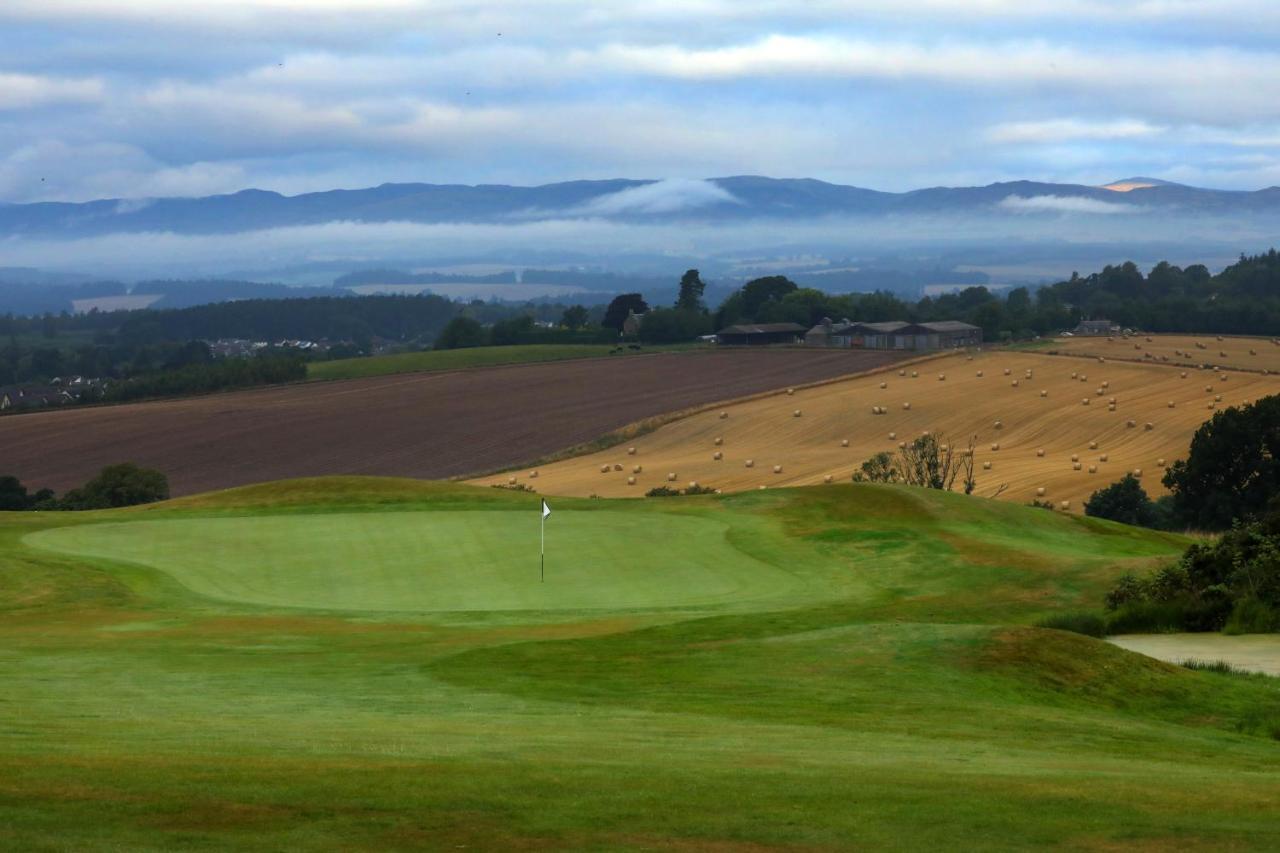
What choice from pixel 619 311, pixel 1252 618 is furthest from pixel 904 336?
pixel 1252 618

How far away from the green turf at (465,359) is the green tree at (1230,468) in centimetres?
6611

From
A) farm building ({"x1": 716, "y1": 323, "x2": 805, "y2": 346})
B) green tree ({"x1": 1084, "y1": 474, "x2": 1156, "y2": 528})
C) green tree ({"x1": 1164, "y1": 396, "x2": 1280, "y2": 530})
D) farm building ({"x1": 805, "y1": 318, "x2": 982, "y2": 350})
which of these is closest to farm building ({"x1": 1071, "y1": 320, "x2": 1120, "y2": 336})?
farm building ({"x1": 805, "y1": 318, "x2": 982, "y2": 350})

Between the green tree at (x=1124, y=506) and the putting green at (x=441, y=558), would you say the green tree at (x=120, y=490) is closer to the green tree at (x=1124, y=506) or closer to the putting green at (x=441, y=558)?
the putting green at (x=441, y=558)

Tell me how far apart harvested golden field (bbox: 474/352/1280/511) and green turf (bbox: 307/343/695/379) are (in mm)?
31068

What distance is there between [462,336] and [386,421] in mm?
61760

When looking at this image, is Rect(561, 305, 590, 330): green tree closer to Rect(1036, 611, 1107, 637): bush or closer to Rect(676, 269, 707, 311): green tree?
Rect(676, 269, 707, 311): green tree

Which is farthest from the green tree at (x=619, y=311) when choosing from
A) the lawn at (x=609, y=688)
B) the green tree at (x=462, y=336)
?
the lawn at (x=609, y=688)

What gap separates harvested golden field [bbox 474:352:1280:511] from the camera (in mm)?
60562

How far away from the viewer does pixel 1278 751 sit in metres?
15.5

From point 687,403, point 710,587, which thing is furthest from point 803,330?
point 710,587

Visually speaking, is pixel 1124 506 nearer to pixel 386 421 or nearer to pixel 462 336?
pixel 386 421

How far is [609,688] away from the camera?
18.2 meters

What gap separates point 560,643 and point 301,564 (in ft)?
36.4

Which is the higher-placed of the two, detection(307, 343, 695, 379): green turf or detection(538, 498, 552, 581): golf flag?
detection(307, 343, 695, 379): green turf
